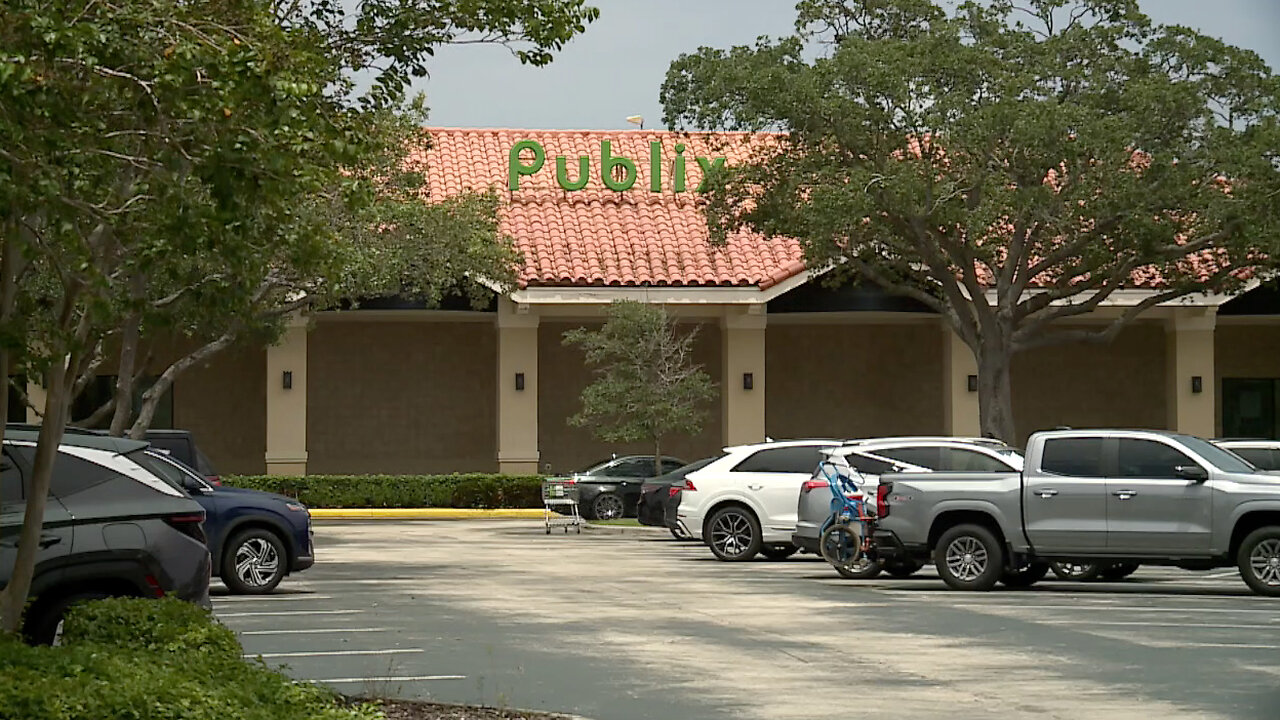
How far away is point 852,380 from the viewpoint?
1757 inches

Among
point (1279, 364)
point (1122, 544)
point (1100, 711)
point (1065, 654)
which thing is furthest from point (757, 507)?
point (1279, 364)

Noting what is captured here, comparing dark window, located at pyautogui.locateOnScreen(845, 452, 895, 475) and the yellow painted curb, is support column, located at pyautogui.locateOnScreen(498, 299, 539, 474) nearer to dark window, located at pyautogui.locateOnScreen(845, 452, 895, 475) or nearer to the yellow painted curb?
the yellow painted curb

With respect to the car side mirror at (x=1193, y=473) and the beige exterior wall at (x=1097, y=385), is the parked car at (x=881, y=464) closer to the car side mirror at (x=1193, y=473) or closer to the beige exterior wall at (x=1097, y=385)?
the car side mirror at (x=1193, y=473)

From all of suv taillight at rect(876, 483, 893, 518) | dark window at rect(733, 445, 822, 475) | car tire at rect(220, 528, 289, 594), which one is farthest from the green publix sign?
car tire at rect(220, 528, 289, 594)

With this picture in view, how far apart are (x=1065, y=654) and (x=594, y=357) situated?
79.3ft

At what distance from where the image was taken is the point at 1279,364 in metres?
44.9

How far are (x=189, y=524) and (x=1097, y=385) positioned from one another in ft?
114

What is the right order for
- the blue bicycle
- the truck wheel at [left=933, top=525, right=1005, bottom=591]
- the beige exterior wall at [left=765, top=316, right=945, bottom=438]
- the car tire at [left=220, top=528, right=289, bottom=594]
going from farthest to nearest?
1. the beige exterior wall at [left=765, top=316, right=945, bottom=438]
2. the blue bicycle
3. the truck wheel at [left=933, top=525, right=1005, bottom=591]
4. the car tire at [left=220, top=528, right=289, bottom=594]

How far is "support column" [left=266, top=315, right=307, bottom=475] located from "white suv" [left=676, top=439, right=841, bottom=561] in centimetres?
1579

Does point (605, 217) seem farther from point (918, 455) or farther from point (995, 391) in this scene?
point (918, 455)

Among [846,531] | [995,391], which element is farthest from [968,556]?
[995,391]

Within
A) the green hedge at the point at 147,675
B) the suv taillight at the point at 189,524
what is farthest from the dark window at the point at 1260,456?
the green hedge at the point at 147,675

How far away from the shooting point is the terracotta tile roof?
4050 cm

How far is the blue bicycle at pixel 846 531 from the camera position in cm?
2203
